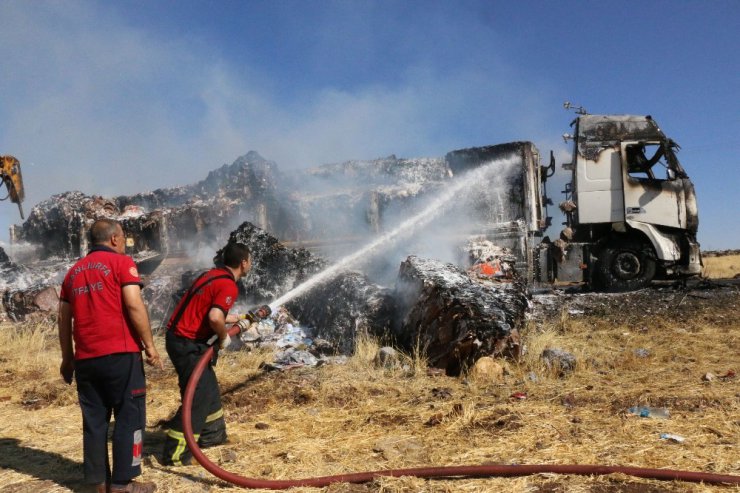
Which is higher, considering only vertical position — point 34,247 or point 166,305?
point 34,247

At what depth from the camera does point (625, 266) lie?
999 cm

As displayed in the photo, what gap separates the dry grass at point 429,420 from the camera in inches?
121

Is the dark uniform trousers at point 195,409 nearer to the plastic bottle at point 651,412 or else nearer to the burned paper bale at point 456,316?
the burned paper bale at point 456,316

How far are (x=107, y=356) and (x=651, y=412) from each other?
12.1ft

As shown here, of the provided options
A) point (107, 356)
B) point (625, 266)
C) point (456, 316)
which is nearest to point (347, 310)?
point (456, 316)

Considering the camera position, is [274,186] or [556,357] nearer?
[556,357]

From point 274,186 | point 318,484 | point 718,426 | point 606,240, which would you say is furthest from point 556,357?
point 274,186

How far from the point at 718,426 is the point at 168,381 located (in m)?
5.05

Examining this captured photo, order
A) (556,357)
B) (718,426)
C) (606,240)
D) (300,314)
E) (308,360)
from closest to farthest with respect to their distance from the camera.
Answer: (718,426) < (556,357) < (308,360) < (300,314) < (606,240)

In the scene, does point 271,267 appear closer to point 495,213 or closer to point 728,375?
point 495,213

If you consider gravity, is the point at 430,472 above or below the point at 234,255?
below

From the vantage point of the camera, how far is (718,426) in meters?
3.49

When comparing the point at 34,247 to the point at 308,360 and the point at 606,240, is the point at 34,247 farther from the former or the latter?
the point at 606,240

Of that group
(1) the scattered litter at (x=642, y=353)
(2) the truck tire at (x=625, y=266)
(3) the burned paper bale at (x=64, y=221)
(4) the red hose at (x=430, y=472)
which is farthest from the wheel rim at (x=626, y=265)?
(3) the burned paper bale at (x=64, y=221)
